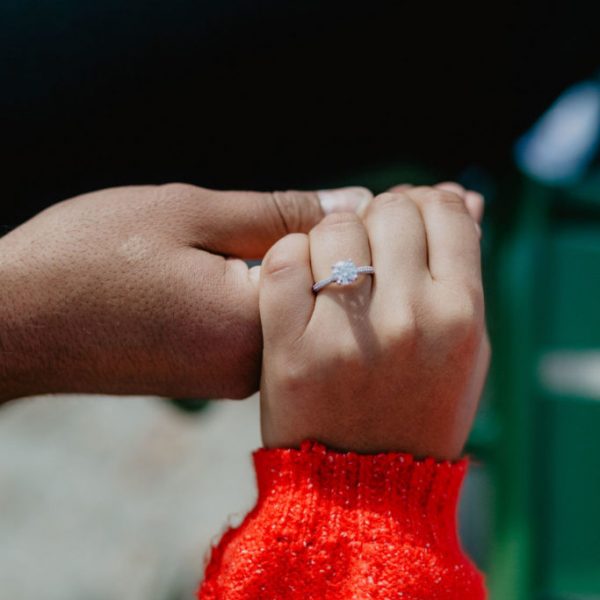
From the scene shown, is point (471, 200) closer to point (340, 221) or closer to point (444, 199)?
point (444, 199)

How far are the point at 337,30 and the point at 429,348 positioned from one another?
584 mm

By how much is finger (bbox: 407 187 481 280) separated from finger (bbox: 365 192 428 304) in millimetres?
12

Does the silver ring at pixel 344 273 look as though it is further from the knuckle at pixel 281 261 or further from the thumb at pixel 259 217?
the thumb at pixel 259 217

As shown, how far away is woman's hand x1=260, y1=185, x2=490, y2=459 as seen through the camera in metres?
0.75

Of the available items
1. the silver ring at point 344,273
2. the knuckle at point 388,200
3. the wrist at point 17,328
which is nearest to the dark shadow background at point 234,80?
the wrist at point 17,328

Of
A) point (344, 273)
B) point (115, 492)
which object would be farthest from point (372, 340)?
point (115, 492)

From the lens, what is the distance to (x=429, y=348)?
2.50ft

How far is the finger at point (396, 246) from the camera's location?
0.77m

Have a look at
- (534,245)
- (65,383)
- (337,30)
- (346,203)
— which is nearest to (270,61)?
(337,30)

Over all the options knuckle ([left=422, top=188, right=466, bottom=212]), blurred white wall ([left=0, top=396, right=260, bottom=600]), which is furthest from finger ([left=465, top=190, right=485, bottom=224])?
blurred white wall ([left=0, top=396, right=260, bottom=600])

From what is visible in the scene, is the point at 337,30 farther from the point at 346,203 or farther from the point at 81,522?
the point at 81,522

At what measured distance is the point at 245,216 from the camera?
34.8 inches

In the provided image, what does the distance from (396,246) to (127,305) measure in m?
0.29

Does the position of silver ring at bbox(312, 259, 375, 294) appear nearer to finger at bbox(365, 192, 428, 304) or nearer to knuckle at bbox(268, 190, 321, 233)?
finger at bbox(365, 192, 428, 304)
